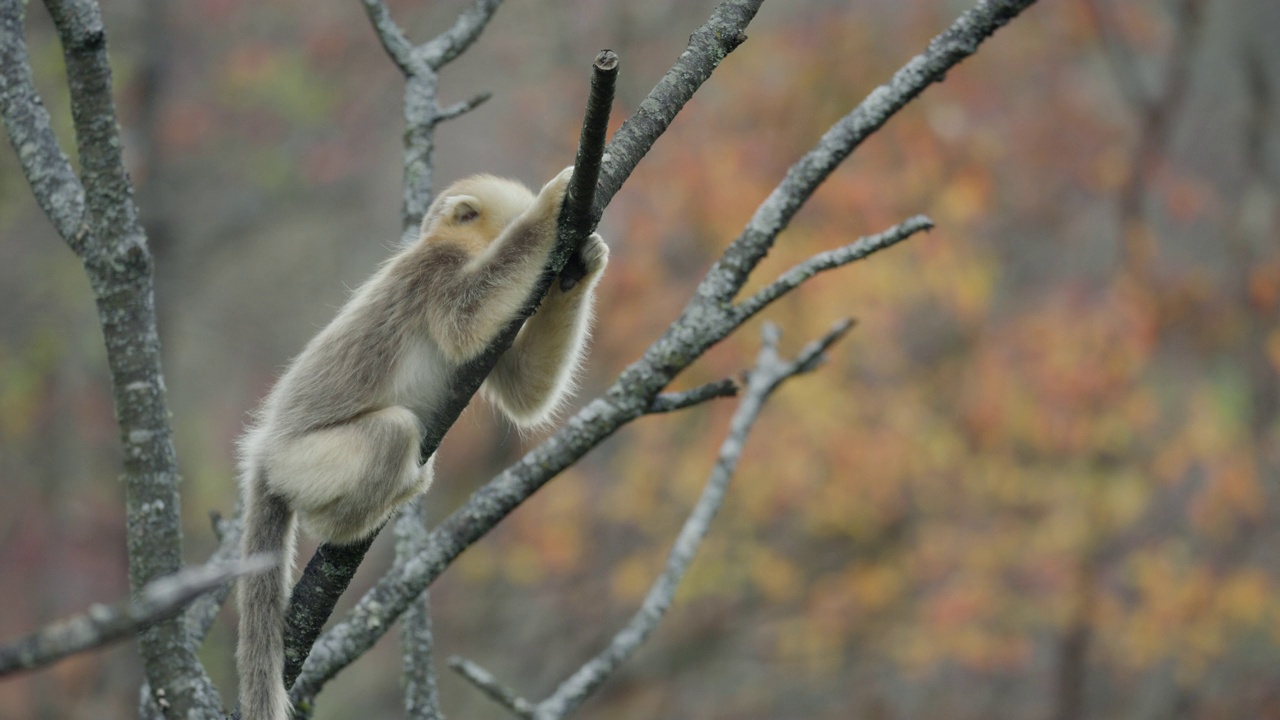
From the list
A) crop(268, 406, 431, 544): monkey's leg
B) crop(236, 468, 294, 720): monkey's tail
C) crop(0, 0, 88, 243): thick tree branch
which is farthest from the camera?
crop(268, 406, 431, 544): monkey's leg

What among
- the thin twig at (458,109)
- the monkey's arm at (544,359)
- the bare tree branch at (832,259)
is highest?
the thin twig at (458,109)

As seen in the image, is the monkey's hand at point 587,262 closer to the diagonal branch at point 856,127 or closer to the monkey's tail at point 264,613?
the diagonal branch at point 856,127

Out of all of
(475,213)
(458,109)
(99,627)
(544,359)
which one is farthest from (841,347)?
(99,627)

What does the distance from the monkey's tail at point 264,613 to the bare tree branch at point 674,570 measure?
474 mm

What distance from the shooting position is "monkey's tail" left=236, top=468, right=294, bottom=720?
104 inches

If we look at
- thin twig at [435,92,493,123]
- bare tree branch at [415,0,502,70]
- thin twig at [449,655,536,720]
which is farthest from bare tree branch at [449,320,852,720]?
bare tree branch at [415,0,502,70]

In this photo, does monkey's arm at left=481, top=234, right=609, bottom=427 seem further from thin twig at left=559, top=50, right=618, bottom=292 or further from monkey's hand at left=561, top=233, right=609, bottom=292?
thin twig at left=559, top=50, right=618, bottom=292

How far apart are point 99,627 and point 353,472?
182 centimetres

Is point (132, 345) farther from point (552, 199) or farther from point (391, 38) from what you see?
point (391, 38)

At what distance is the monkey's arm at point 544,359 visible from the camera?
362 centimetres

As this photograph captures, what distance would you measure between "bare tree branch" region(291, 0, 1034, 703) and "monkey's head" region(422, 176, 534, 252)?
93 centimetres

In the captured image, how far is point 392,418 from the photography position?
3.23 metres

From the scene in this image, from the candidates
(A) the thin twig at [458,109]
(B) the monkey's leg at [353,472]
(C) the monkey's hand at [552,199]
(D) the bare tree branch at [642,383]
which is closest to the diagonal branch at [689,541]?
(D) the bare tree branch at [642,383]

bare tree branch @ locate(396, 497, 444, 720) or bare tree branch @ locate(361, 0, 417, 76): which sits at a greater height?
bare tree branch @ locate(361, 0, 417, 76)
